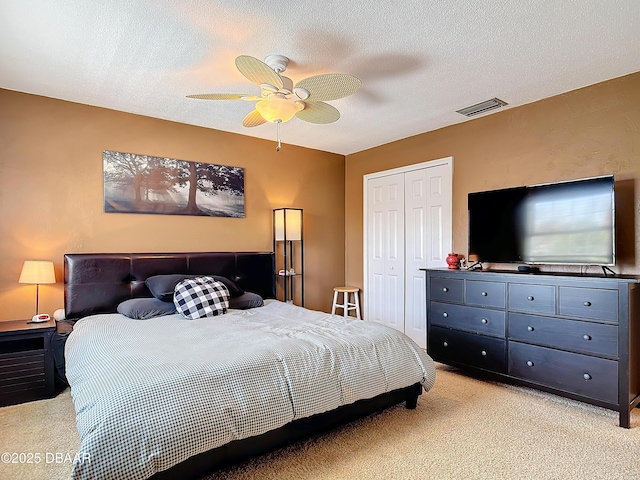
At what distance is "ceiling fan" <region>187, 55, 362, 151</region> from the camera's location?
7.57ft

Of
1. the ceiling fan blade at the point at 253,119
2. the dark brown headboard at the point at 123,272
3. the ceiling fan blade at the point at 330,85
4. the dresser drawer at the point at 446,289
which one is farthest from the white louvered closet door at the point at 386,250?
Answer: the ceiling fan blade at the point at 330,85

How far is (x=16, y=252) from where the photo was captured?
10.7 feet

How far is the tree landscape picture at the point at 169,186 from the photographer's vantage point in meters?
3.76

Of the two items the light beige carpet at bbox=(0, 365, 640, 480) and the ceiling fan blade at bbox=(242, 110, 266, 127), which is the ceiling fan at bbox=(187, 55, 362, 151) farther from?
the light beige carpet at bbox=(0, 365, 640, 480)

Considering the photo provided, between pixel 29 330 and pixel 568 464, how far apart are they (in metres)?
3.73

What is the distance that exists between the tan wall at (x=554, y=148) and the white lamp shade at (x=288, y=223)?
4.76ft

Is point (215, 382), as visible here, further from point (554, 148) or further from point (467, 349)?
point (554, 148)

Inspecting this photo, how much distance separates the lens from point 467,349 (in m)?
3.45

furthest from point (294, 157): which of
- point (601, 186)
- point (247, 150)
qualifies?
point (601, 186)

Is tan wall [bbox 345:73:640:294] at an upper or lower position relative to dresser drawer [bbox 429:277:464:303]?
upper

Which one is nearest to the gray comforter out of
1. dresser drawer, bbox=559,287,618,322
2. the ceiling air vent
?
dresser drawer, bbox=559,287,618,322

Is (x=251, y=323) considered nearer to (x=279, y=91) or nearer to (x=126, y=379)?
(x=126, y=379)

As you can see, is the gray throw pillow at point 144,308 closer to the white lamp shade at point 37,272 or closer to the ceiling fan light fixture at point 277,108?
the white lamp shade at point 37,272

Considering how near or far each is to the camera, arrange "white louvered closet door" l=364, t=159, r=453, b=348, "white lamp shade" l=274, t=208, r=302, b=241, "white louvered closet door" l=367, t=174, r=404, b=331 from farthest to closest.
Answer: "white louvered closet door" l=367, t=174, r=404, b=331, "white lamp shade" l=274, t=208, r=302, b=241, "white louvered closet door" l=364, t=159, r=453, b=348
